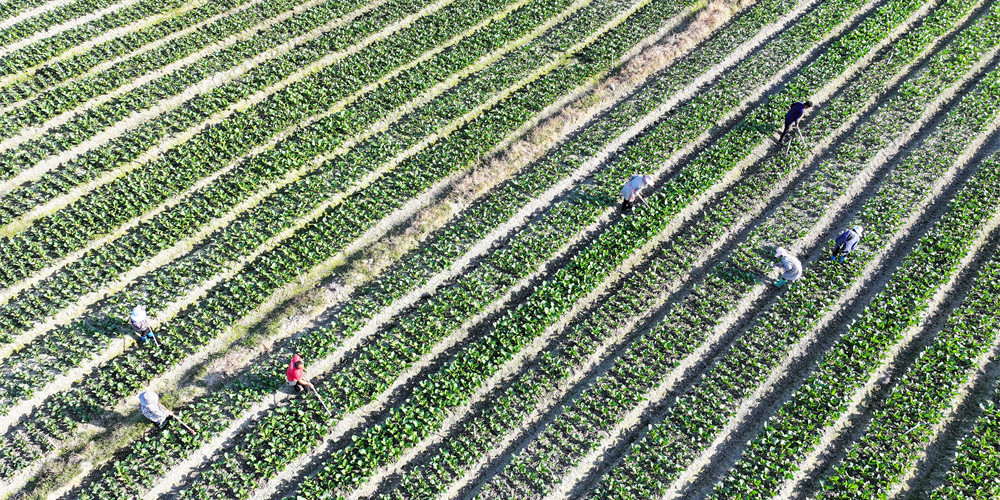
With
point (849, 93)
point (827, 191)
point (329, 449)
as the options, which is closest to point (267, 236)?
point (329, 449)

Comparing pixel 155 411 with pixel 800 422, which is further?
pixel 800 422

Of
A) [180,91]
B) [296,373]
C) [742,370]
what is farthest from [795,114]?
[180,91]

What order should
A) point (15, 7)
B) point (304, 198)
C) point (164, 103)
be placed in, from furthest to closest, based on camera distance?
point (15, 7), point (164, 103), point (304, 198)

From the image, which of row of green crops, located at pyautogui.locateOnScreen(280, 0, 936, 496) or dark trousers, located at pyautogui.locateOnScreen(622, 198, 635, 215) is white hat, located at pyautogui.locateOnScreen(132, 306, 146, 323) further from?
dark trousers, located at pyautogui.locateOnScreen(622, 198, 635, 215)

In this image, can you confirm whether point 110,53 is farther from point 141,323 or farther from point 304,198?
point 141,323

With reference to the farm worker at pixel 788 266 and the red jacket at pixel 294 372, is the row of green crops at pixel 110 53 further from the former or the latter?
the farm worker at pixel 788 266

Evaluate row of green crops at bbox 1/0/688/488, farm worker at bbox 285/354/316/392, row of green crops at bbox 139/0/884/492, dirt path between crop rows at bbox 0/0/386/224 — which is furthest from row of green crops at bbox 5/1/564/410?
row of green crops at bbox 139/0/884/492

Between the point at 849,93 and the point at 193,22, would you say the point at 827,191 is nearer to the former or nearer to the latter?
the point at 849,93
